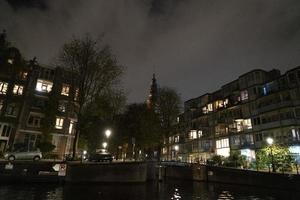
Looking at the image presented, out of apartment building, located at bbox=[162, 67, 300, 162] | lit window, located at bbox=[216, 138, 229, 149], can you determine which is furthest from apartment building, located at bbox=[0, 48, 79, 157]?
lit window, located at bbox=[216, 138, 229, 149]

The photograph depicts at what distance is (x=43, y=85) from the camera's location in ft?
164

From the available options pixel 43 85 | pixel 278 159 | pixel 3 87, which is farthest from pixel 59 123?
A: pixel 278 159

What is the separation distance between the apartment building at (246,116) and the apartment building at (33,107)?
34.0 meters

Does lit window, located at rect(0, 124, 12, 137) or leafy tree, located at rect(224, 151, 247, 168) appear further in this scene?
lit window, located at rect(0, 124, 12, 137)

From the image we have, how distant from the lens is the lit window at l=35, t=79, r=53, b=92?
49366 millimetres

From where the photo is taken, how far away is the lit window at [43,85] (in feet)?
162

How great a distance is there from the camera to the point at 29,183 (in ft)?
94.7

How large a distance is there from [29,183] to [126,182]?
47.0 ft

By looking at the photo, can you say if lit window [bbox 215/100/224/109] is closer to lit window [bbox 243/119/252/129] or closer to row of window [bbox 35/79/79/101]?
lit window [bbox 243/119/252/129]

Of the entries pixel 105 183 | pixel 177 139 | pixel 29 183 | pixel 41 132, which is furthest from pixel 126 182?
pixel 177 139

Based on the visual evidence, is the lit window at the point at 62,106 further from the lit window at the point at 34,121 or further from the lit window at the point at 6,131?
the lit window at the point at 6,131

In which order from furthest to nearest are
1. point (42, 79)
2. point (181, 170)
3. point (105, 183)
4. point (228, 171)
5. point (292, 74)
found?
point (181, 170) → point (42, 79) → point (292, 74) → point (228, 171) → point (105, 183)

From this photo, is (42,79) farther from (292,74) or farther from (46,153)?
(292,74)

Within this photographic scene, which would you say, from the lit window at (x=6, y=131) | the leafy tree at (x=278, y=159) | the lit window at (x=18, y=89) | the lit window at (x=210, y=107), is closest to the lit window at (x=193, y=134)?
the lit window at (x=210, y=107)
